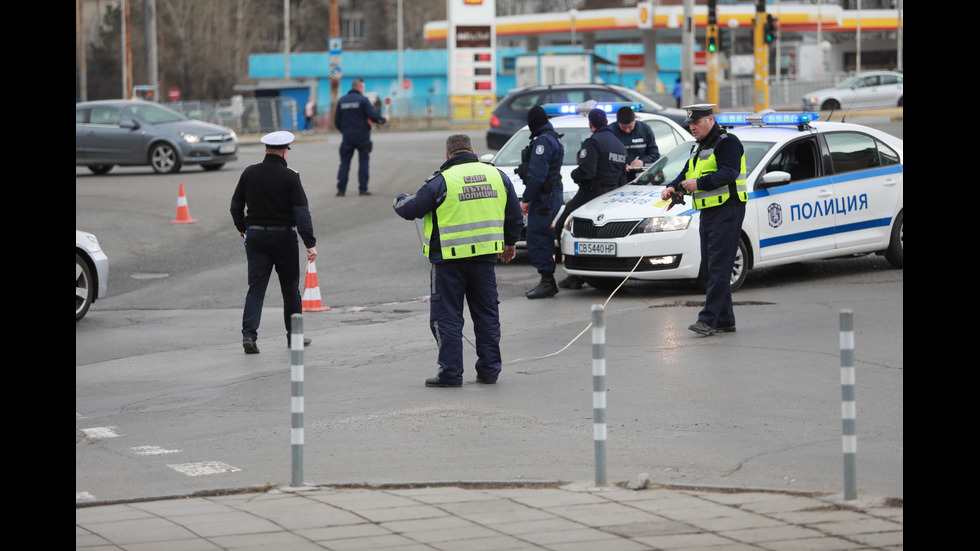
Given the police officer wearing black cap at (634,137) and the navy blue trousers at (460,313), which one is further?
the police officer wearing black cap at (634,137)

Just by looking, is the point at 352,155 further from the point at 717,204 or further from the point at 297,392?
the point at 297,392

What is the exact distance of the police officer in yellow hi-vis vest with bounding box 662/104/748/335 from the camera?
10641mm

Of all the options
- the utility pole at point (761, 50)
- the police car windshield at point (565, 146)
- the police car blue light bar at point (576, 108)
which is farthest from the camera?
the utility pole at point (761, 50)

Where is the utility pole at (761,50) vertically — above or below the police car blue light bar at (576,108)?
above

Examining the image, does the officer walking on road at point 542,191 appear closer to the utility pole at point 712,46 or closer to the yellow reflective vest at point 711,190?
the yellow reflective vest at point 711,190

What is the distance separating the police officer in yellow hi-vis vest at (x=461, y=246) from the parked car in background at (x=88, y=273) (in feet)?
15.7

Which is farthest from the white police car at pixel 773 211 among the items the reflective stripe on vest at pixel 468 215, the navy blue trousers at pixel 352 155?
the navy blue trousers at pixel 352 155

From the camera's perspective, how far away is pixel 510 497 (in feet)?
20.7

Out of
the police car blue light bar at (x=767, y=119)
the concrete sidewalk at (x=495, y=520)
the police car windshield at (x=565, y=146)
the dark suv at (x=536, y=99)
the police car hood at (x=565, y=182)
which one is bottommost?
Result: the concrete sidewalk at (x=495, y=520)

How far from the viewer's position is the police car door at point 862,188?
44.3ft

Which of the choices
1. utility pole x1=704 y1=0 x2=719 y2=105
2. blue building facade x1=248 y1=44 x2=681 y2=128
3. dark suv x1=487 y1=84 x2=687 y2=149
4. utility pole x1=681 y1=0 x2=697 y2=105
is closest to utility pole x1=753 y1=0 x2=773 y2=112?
utility pole x1=704 y1=0 x2=719 y2=105

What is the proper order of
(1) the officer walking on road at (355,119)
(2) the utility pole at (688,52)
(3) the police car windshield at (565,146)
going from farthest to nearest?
(2) the utility pole at (688,52) → (1) the officer walking on road at (355,119) → (3) the police car windshield at (565,146)
